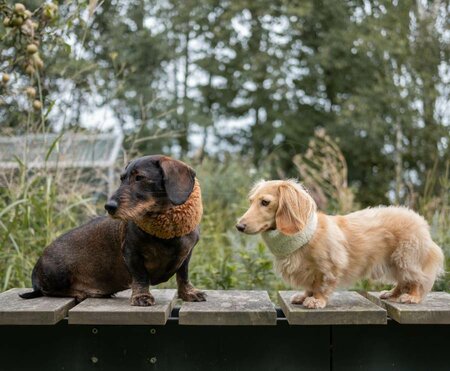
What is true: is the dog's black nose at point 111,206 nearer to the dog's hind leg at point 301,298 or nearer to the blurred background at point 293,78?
the dog's hind leg at point 301,298

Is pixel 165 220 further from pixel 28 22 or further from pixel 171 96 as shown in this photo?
pixel 171 96

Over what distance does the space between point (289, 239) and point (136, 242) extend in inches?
27.0

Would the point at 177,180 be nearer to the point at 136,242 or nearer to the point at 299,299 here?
the point at 136,242

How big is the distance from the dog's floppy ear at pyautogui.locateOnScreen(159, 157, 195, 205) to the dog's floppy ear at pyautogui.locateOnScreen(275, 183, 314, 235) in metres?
0.40

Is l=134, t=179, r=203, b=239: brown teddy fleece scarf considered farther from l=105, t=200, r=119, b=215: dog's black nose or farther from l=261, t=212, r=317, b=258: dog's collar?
l=261, t=212, r=317, b=258: dog's collar

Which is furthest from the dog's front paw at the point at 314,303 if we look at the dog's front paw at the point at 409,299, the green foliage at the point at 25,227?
the green foliage at the point at 25,227

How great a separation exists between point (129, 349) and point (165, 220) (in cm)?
68

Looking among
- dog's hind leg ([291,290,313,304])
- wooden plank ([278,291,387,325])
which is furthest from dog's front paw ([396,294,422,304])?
dog's hind leg ([291,290,313,304])

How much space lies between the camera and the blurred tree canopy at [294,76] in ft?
54.1

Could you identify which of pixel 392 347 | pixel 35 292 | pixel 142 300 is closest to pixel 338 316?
pixel 392 347

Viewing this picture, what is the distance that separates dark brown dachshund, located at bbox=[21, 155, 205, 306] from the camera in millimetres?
2545

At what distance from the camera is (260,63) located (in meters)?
19.8

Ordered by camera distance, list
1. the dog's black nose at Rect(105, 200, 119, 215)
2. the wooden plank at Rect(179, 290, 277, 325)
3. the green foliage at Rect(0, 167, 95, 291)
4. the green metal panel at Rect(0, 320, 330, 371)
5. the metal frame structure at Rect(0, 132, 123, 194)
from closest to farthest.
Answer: the dog's black nose at Rect(105, 200, 119, 215), the wooden plank at Rect(179, 290, 277, 325), the green metal panel at Rect(0, 320, 330, 371), the green foliage at Rect(0, 167, 95, 291), the metal frame structure at Rect(0, 132, 123, 194)

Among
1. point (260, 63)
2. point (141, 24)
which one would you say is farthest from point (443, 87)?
point (141, 24)
